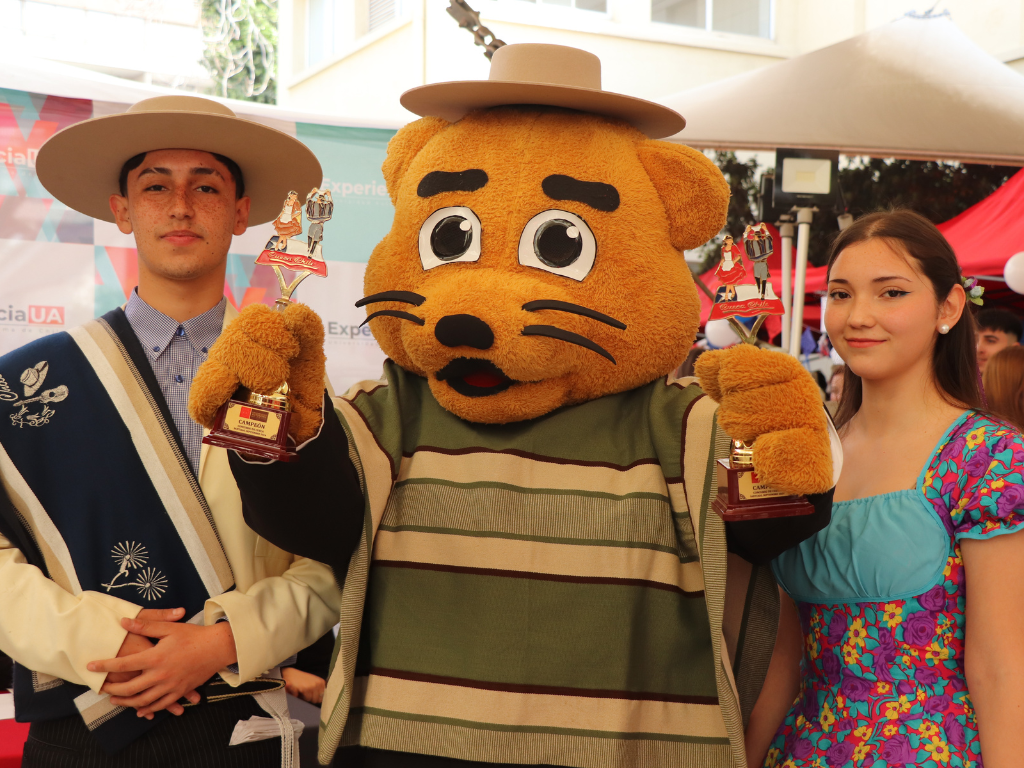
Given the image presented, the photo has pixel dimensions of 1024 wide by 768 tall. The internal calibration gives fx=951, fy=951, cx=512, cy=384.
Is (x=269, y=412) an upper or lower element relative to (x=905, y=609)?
upper

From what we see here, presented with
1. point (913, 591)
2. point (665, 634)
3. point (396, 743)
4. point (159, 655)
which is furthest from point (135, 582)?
point (913, 591)

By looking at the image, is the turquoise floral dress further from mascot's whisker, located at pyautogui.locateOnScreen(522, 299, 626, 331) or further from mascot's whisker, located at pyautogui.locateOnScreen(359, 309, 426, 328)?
mascot's whisker, located at pyautogui.locateOnScreen(359, 309, 426, 328)

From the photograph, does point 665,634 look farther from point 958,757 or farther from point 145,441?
point 145,441

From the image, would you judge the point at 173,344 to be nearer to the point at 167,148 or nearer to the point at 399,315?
the point at 167,148

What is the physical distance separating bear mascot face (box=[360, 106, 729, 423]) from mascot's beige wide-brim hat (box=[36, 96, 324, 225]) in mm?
474

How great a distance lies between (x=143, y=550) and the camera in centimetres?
197

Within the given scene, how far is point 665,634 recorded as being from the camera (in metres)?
1.78

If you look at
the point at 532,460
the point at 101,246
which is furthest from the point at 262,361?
the point at 101,246

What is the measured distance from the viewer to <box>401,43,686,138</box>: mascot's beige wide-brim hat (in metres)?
1.93

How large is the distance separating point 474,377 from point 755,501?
611 millimetres

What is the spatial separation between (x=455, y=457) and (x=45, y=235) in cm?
248

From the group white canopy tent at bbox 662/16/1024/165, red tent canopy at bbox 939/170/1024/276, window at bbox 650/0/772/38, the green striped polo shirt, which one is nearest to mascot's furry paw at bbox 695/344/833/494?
the green striped polo shirt

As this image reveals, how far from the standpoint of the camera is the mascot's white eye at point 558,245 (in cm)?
190

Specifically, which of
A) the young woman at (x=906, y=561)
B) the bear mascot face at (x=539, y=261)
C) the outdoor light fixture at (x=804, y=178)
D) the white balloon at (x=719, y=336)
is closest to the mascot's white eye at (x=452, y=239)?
the bear mascot face at (x=539, y=261)
